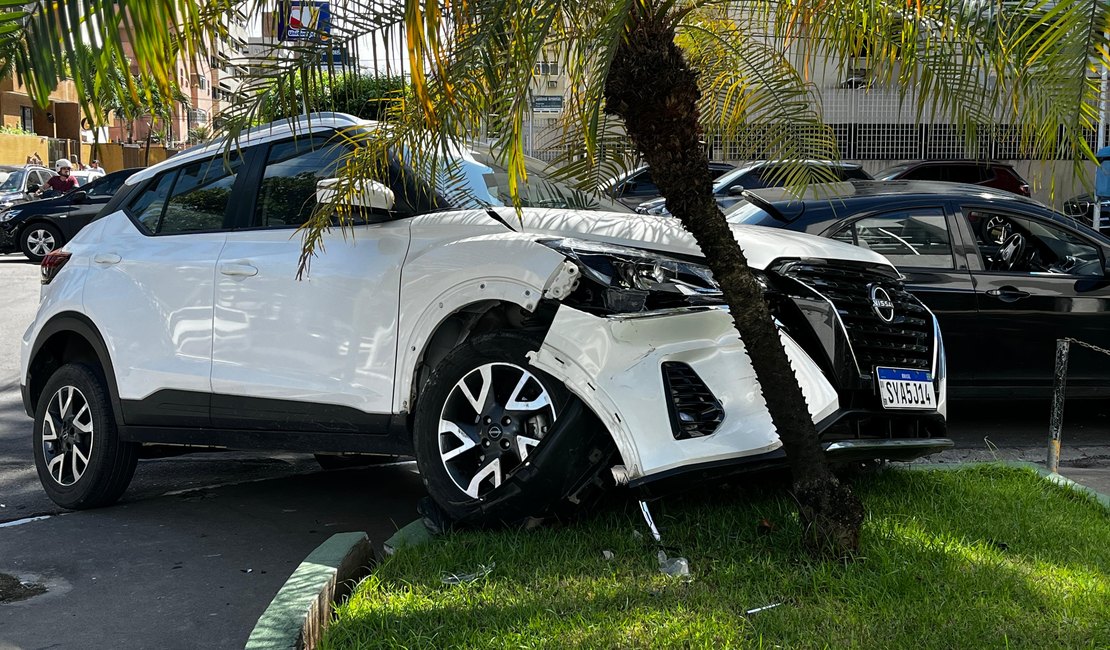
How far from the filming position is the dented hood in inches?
187

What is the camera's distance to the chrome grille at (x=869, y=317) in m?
4.82

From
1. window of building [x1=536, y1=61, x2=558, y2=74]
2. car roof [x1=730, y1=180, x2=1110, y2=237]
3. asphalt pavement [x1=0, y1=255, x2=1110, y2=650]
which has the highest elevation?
window of building [x1=536, y1=61, x2=558, y2=74]

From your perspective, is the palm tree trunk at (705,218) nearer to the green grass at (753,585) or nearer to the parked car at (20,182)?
the green grass at (753,585)

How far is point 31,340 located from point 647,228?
3.52 meters

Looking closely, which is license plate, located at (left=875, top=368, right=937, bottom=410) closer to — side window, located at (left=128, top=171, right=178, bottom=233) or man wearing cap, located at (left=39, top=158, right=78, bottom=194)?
side window, located at (left=128, top=171, right=178, bottom=233)

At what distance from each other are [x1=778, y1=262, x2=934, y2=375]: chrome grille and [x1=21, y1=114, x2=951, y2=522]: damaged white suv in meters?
0.01

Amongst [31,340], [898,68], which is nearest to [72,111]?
[31,340]

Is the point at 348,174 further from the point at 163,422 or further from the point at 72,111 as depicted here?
the point at 72,111

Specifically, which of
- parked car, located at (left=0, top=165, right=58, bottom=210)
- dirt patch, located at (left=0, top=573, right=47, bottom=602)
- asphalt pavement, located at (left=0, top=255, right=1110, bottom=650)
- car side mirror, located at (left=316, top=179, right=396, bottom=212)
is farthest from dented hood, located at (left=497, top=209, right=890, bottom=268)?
parked car, located at (left=0, top=165, right=58, bottom=210)

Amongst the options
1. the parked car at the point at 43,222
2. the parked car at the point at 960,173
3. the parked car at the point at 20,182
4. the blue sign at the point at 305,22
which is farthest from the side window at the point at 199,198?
the parked car at the point at 20,182

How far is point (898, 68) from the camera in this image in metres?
→ 4.47

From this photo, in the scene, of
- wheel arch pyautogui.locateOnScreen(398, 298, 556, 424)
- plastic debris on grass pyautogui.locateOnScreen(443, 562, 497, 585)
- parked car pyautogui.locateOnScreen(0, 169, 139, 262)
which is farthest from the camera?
parked car pyautogui.locateOnScreen(0, 169, 139, 262)

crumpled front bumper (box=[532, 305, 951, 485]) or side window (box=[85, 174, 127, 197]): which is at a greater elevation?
crumpled front bumper (box=[532, 305, 951, 485])

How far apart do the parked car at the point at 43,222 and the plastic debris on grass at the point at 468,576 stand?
17.5 m
